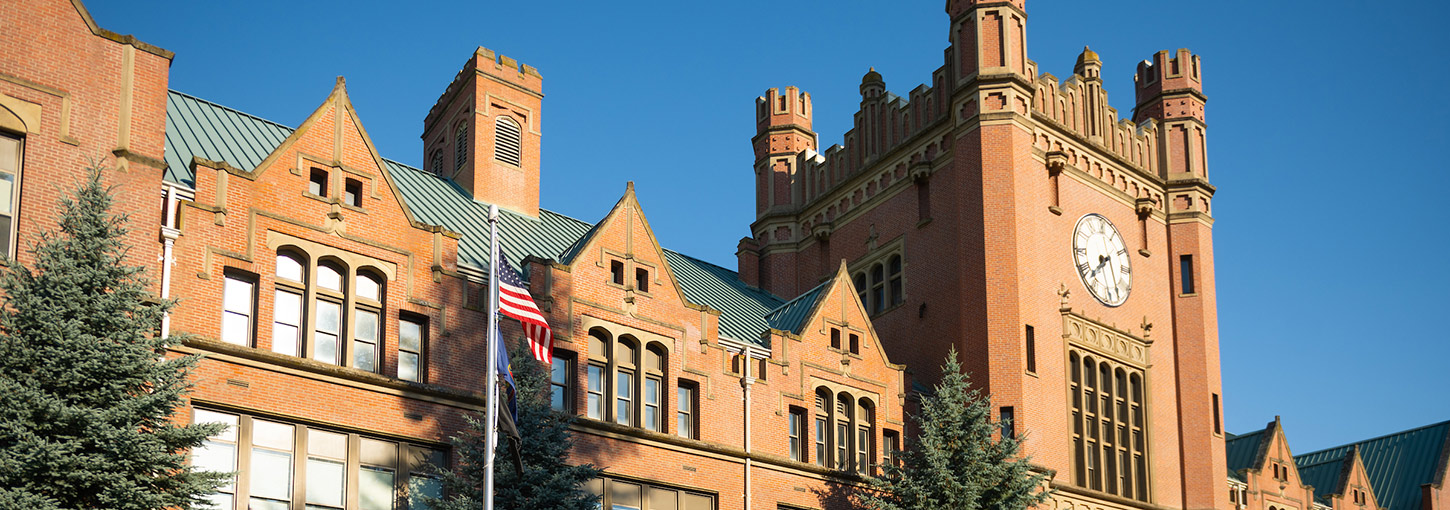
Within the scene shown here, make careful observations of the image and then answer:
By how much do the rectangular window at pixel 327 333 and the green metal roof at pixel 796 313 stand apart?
1193 centimetres

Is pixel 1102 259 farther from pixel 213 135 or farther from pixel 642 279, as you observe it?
pixel 213 135

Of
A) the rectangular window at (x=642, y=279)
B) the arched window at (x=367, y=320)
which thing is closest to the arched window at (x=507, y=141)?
the rectangular window at (x=642, y=279)

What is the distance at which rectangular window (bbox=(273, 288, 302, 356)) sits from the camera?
89.0ft

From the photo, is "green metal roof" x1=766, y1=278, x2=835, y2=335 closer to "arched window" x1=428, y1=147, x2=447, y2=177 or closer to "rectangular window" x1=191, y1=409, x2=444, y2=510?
"arched window" x1=428, y1=147, x2=447, y2=177

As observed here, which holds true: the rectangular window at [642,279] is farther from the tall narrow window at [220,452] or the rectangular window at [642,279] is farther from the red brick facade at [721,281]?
the tall narrow window at [220,452]

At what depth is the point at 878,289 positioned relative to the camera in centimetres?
4381

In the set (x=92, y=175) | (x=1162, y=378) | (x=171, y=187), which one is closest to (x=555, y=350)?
(x=171, y=187)

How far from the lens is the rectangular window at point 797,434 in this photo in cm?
3506

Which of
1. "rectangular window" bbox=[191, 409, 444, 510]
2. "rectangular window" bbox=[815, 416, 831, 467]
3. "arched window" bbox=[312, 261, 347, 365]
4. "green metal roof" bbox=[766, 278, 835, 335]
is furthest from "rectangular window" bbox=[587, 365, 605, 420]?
"rectangular window" bbox=[815, 416, 831, 467]

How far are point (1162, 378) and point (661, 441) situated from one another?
18174mm

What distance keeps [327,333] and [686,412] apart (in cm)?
863

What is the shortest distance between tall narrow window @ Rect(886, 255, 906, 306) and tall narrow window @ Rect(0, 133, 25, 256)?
24.2 meters

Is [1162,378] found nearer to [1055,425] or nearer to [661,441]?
[1055,425]

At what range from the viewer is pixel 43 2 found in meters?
26.1
